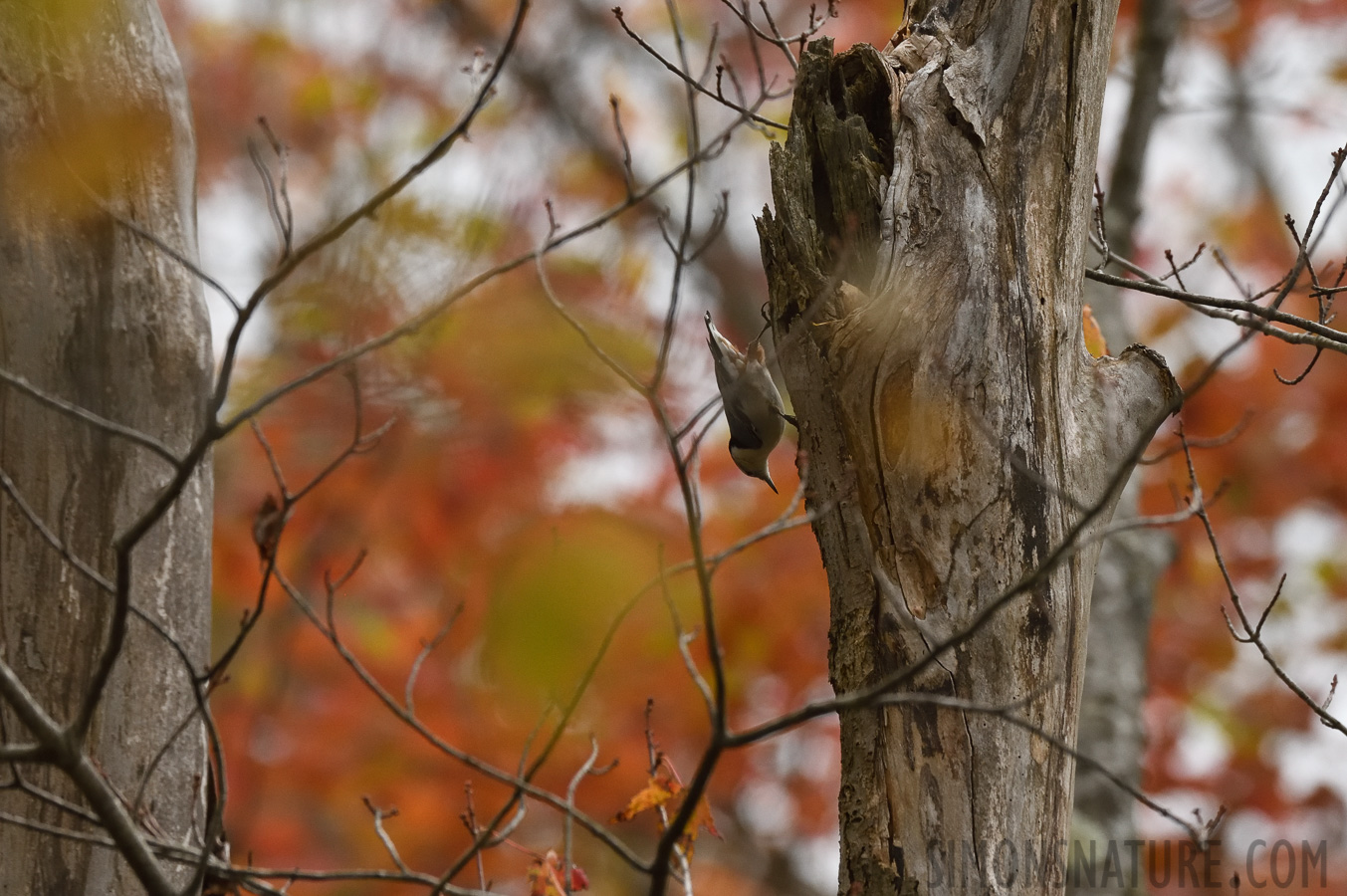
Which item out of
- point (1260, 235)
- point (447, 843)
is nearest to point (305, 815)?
point (447, 843)

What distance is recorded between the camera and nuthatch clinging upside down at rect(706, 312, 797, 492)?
2.93m

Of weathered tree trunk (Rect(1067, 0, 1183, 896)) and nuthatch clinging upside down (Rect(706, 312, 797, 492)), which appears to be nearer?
nuthatch clinging upside down (Rect(706, 312, 797, 492))

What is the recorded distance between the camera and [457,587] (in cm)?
586

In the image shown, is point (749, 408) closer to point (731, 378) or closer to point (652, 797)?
point (731, 378)

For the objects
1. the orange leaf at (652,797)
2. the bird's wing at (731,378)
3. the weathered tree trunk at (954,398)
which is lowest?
the orange leaf at (652,797)

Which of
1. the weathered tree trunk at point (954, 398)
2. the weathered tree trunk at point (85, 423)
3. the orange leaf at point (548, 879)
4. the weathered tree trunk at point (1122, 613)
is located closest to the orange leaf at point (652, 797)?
the orange leaf at point (548, 879)

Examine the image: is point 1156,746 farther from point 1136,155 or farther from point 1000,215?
point 1000,215

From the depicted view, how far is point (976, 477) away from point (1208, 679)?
635cm

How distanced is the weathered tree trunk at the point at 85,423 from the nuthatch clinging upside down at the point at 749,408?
1.32 m

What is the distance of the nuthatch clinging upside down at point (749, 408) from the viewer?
2.93 meters

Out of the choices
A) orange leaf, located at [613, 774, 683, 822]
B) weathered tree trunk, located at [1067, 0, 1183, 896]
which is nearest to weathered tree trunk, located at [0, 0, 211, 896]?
orange leaf, located at [613, 774, 683, 822]

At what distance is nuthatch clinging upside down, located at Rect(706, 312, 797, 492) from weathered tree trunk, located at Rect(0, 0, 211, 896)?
132cm

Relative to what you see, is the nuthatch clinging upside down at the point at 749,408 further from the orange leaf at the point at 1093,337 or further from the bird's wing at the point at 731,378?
the orange leaf at the point at 1093,337

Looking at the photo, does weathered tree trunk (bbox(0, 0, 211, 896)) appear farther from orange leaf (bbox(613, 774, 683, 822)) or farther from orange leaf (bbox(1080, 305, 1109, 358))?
orange leaf (bbox(1080, 305, 1109, 358))
